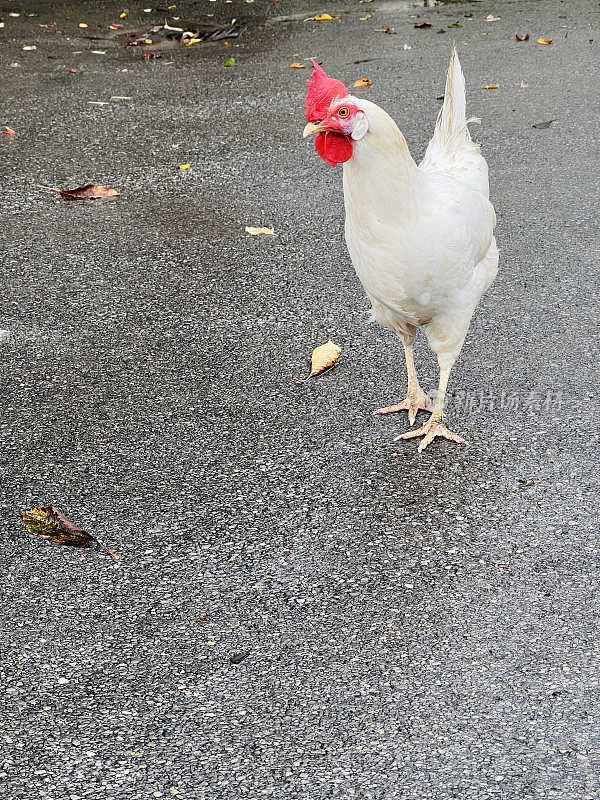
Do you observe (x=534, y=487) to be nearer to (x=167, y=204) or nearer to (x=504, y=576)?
(x=504, y=576)

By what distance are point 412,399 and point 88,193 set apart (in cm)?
286

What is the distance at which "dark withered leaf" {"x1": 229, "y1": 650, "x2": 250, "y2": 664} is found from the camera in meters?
2.58

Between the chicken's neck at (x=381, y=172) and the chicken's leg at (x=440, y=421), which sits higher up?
the chicken's neck at (x=381, y=172)

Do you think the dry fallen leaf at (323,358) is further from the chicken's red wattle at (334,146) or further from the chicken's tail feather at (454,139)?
the chicken's red wattle at (334,146)

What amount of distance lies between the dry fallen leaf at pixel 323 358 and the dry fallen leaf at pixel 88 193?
2.20 m

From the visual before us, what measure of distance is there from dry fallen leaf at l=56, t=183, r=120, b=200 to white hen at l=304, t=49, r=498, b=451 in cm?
265

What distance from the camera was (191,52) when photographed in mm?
8289

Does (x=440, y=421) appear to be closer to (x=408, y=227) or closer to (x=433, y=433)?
(x=433, y=433)

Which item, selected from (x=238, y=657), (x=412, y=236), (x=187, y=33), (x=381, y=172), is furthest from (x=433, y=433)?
(x=187, y=33)

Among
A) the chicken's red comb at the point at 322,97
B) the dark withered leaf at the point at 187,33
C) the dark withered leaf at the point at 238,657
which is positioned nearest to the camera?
the dark withered leaf at the point at 238,657

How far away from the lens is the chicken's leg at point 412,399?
3.64 m

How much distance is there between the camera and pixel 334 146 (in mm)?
2908

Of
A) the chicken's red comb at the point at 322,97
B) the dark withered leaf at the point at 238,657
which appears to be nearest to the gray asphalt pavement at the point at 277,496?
the dark withered leaf at the point at 238,657

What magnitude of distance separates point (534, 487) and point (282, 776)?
1454 mm
